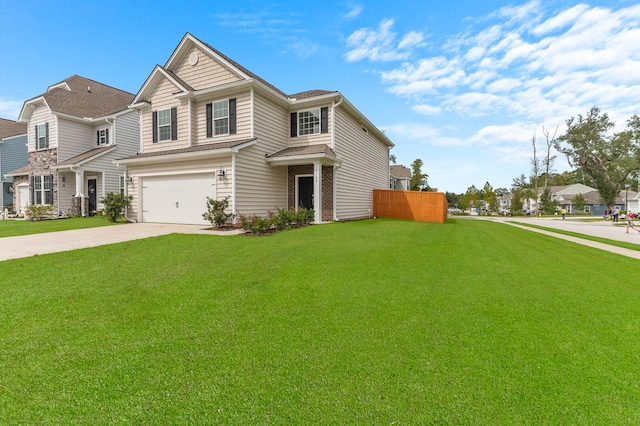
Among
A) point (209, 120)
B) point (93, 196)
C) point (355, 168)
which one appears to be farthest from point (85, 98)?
point (355, 168)

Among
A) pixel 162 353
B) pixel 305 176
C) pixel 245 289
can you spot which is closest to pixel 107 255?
pixel 245 289

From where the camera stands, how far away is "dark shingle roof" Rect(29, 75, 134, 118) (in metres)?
17.4

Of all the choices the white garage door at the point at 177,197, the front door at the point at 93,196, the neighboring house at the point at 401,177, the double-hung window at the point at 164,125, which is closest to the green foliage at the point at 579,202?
the neighboring house at the point at 401,177

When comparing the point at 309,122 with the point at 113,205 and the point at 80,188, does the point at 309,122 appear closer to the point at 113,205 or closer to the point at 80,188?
the point at 113,205

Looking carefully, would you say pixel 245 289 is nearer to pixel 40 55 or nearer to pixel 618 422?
pixel 618 422

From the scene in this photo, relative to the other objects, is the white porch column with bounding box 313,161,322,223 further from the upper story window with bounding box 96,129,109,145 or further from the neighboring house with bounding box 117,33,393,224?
the upper story window with bounding box 96,129,109,145

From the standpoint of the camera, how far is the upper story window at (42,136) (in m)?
17.3

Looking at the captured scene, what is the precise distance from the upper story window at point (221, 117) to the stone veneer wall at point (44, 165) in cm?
1197

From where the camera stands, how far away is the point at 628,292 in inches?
158

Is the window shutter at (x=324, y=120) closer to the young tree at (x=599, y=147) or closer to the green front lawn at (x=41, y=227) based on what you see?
the green front lawn at (x=41, y=227)

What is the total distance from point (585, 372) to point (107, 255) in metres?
7.48

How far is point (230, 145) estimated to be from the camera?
1094cm

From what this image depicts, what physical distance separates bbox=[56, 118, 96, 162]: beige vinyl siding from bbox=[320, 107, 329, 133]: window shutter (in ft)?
53.0

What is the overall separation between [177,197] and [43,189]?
1264 cm
